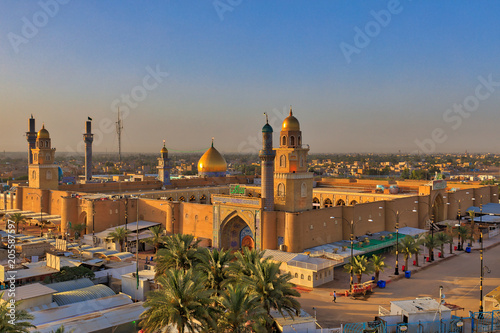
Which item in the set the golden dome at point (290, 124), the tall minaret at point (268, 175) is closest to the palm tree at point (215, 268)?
the tall minaret at point (268, 175)

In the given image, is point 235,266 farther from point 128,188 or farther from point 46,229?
point 128,188

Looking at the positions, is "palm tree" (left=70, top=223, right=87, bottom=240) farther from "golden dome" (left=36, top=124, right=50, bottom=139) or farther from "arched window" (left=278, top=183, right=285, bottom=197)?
"arched window" (left=278, top=183, right=285, bottom=197)

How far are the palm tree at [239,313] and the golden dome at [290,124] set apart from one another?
23.1 metres

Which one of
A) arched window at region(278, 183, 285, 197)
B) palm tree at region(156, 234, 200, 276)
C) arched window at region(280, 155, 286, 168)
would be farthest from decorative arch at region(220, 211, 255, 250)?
palm tree at region(156, 234, 200, 276)

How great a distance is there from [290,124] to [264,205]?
762cm

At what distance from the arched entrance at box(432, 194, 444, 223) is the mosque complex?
0.36 feet

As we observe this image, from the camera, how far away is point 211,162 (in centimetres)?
7194

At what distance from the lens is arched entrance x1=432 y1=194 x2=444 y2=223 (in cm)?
5281

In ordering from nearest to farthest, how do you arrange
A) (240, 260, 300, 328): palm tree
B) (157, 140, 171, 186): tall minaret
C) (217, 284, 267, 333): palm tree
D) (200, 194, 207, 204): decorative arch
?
(217, 284, 267, 333): palm tree, (240, 260, 300, 328): palm tree, (200, 194, 207, 204): decorative arch, (157, 140, 171, 186): tall minaret

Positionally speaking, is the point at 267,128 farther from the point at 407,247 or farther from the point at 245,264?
the point at 245,264

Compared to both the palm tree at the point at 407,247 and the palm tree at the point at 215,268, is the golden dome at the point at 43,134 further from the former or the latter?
the palm tree at the point at 407,247

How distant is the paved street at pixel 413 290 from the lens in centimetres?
2441

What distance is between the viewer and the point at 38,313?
69.6 ft

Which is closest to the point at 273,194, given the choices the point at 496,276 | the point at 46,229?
the point at 496,276
